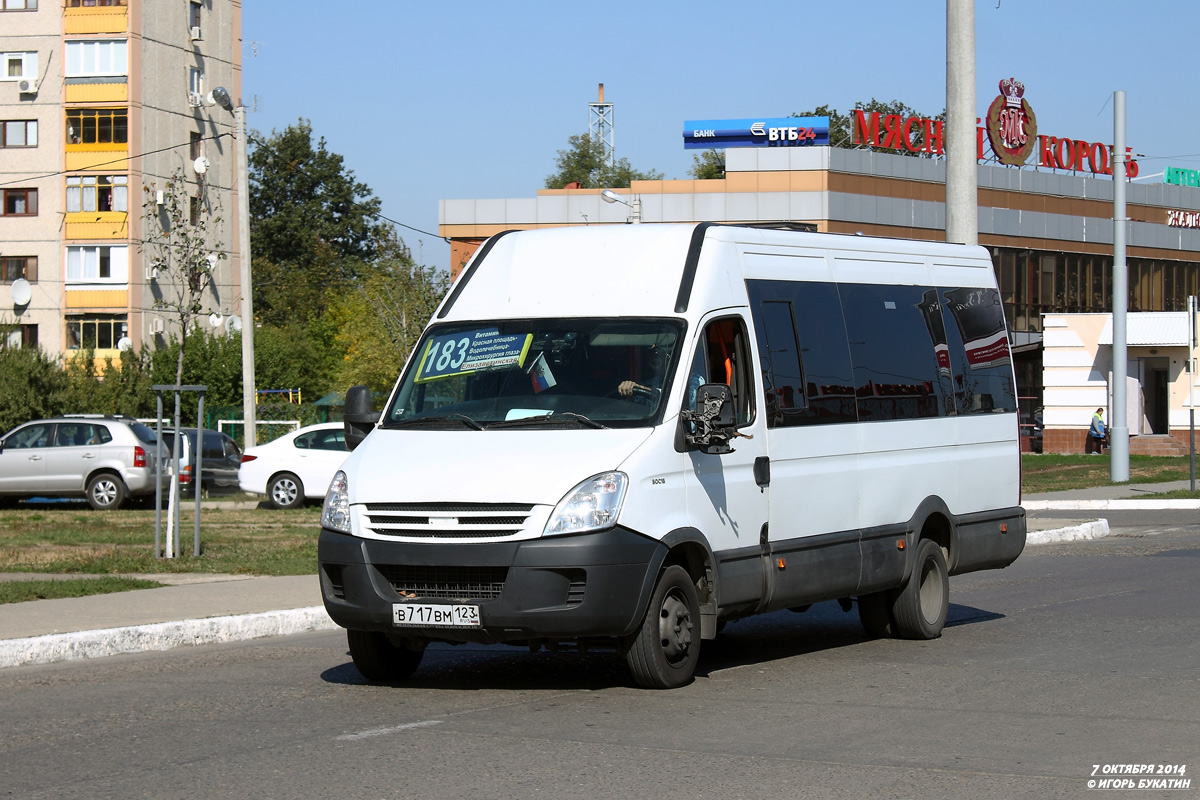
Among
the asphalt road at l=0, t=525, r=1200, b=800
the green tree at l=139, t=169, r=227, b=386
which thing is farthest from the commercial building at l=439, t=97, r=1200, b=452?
the asphalt road at l=0, t=525, r=1200, b=800

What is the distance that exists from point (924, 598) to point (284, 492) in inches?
660

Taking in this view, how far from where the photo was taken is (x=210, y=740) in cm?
729

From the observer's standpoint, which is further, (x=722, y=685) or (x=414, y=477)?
(x=722, y=685)

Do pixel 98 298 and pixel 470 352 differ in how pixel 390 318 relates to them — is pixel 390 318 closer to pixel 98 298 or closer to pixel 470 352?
pixel 98 298

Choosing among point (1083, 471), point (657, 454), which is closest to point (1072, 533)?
point (657, 454)

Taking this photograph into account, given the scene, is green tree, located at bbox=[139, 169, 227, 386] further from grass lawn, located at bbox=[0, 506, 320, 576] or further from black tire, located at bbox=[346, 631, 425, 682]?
black tire, located at bbox=[346, 631, 425, 682]

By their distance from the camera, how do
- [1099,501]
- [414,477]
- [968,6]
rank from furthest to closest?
[1099,501] → [968,6] → [414,477]

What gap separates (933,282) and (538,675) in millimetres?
4537

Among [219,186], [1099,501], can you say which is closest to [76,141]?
[219,186]

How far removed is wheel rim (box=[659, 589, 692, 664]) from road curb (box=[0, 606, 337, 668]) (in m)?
4.16

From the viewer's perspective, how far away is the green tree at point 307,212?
346ft

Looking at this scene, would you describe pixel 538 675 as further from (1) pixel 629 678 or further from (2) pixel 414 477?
(2) pixel 414 477

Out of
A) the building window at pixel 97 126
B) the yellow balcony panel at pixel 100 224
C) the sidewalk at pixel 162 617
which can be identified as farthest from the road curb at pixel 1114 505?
the building window at pixel 97 126

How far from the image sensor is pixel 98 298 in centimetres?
6969
